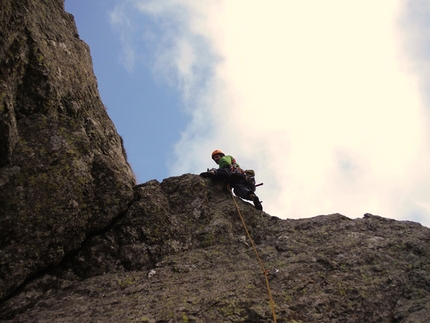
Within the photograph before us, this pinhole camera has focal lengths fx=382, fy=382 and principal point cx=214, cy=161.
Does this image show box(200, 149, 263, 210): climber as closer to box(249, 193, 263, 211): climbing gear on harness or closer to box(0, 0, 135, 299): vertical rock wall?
box(249, 193, 263, 211): climbing gear on harness

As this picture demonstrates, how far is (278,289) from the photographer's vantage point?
673cm

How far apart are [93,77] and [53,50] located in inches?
86.4

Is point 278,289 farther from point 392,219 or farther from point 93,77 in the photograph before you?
point 93,77

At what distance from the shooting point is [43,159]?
7.38 m

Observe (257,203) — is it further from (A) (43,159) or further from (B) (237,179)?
(A) (43,159)

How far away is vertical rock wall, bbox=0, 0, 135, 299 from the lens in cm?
662

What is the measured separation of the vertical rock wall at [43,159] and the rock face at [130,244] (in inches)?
0.9

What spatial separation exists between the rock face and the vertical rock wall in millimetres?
24

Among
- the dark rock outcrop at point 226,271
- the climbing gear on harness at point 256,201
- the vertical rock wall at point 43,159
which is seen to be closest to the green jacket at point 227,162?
the climbing gear on harness at point 256,201

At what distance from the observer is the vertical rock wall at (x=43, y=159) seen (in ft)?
21.7

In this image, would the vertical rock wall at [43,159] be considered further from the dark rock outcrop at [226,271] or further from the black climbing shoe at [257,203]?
the black climbing shoe at [257,203]

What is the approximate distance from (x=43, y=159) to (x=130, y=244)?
2411 mm

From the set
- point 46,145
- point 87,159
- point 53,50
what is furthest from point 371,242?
point 53,50

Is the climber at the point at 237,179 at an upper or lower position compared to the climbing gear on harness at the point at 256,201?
upper
